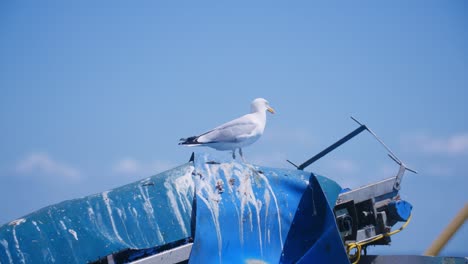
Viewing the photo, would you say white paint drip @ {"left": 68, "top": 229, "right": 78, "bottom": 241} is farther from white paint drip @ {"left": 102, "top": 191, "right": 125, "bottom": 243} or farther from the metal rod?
the metal rod

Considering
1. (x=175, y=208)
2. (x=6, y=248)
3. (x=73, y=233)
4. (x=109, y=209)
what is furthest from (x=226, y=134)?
(x=6, y=248)

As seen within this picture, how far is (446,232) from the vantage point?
28.6ft

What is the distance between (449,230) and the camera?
8.75 meters

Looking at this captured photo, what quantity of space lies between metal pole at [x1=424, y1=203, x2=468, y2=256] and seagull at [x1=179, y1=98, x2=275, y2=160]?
3.44m

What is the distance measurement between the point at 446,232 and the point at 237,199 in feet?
15.9

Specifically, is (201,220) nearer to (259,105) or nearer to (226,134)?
(226,134)

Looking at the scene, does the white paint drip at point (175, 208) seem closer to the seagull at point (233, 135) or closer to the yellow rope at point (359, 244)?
the yellow rope at point (359, 244)

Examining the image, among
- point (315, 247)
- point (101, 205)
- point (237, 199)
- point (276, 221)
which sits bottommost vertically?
point (315, 247)

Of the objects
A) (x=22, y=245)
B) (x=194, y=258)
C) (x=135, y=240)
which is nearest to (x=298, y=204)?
(x=194, y=258)

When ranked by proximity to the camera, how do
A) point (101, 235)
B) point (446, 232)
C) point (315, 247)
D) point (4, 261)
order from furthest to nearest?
point (446, 232) → point (315, 247) → point (101, 235) → point (4, 261)

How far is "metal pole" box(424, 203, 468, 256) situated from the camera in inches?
331

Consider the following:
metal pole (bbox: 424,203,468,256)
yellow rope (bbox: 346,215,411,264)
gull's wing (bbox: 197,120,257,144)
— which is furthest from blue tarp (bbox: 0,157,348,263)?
metal pole (bbox: 424,203,468,256)

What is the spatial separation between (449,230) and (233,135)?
4023 millimetres

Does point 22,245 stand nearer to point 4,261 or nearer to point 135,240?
point 4,261
